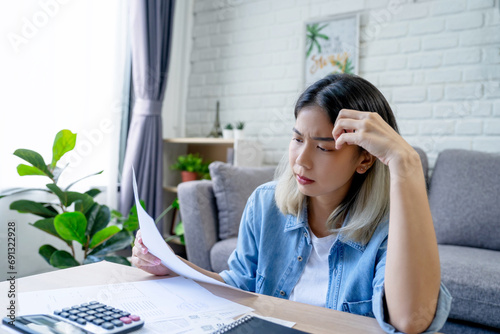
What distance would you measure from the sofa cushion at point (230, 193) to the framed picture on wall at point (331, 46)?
845mm

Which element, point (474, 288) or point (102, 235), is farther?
point (102, 235)

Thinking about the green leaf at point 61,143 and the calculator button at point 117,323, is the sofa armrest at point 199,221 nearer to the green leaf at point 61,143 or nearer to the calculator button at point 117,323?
the green leaf at point 61,143

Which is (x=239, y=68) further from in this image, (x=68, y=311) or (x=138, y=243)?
(x=68, y=311)

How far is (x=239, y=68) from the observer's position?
3.20 m

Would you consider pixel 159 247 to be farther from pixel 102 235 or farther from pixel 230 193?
pixel 230 193

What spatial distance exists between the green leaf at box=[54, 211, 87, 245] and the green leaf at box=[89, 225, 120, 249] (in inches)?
2.3

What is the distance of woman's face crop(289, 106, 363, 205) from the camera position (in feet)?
2.80

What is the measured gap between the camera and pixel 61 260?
5.62 feet

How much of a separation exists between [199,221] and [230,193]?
0.22 meters

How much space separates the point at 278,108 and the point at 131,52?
112 centimetres

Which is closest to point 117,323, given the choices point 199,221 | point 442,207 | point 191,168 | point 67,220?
point 67,220

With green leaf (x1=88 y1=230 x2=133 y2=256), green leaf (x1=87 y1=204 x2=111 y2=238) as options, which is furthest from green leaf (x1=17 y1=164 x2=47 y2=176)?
green leaf (x1=88 y1=230 x2=133 y2=256)

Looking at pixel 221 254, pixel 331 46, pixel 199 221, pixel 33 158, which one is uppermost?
pixel 331 46

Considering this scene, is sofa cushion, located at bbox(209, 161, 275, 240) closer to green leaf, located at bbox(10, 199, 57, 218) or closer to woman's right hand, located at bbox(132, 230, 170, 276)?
green leaf, located at bbox(10, 199, 57, 218)
